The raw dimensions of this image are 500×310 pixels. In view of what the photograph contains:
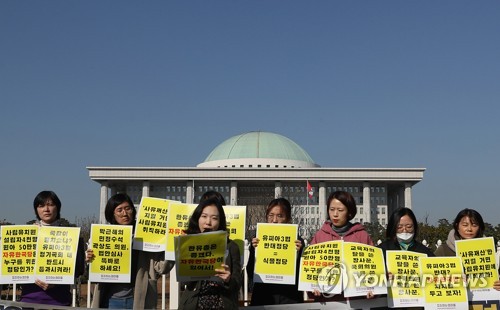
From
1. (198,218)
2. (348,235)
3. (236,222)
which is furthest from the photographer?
(236,222)

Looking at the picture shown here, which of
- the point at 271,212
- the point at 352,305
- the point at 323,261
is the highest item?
the point at 271,212

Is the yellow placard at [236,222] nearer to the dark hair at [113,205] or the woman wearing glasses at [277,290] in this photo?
the woman wearing glasses at [277,290]

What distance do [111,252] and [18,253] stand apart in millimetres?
780

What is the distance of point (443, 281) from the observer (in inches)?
182

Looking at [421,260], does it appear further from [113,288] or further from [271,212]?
[113,288]

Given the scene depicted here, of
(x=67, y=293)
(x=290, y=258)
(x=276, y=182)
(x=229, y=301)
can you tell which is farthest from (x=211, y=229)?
(x=276, y=182)

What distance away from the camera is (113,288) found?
16.1 ft

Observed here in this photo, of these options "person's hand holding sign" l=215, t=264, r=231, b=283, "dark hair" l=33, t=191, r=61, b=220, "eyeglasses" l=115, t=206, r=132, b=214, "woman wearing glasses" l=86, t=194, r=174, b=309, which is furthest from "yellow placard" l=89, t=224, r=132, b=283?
"person's hand holding sign" l=215, t=264, r=231, b=283

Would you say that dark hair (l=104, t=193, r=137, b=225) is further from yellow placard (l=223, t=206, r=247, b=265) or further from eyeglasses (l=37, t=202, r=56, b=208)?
yellow placard (l=223, t=206, r=247, b=265)

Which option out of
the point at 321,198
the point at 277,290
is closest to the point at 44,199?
the point at 277,290

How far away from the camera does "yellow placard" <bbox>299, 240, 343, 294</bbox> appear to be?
4.64 meters

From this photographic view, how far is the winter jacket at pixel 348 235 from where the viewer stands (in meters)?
4.82

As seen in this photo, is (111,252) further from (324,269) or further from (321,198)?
(321,198)

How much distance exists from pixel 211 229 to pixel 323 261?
46.8 inches
